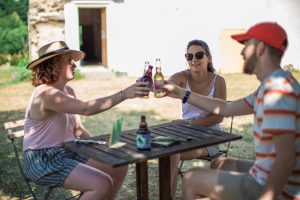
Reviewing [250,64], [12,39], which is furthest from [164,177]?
[12,39]

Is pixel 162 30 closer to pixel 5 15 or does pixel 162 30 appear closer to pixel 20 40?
pixel 20 40

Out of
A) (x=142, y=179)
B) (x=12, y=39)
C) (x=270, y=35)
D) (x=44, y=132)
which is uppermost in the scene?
(x=270, y=35)

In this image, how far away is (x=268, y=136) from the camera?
90.7 inches

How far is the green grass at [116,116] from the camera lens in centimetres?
468

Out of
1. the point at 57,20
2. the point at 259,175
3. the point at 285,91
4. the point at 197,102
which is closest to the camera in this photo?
the point at 285,91

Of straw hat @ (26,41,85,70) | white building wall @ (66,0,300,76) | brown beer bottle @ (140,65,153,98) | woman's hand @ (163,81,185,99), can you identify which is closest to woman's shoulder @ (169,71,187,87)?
woman's hand @ (163,81,185,99)

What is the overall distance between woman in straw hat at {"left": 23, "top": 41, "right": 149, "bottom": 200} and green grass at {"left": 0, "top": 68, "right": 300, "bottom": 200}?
4.27 feet

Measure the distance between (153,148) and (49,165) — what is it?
2.95ft

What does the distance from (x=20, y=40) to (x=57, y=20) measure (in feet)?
19.1

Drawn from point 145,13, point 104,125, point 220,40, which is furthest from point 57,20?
point 104,125

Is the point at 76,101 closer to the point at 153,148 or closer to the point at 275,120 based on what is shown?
the point at 153,148

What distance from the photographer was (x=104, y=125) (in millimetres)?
7891

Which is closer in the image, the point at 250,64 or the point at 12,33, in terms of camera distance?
the point at 250,64

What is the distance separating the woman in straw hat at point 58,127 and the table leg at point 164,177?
1.20 ft
